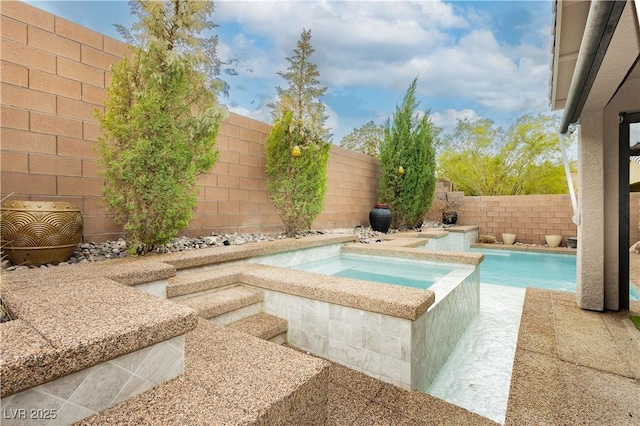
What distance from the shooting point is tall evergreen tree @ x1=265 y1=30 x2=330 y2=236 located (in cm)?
541

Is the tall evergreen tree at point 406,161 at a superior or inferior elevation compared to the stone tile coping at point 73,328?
superior

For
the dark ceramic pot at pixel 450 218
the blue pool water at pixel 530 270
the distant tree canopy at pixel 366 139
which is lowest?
the blue pool water at pixel 530 270

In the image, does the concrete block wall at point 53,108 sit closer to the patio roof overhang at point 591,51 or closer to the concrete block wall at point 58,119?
the concrete block wall at point 58,119

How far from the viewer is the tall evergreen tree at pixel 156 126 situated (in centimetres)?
307

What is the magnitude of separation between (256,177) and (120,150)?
99.1 inches

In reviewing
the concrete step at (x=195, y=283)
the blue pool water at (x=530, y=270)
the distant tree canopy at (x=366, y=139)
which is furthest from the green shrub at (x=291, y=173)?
the distant tree canopy at (x=366, y=139)

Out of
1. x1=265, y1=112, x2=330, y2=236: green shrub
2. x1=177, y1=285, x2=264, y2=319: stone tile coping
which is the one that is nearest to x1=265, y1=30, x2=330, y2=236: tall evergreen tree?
x1=265, y1=112, x2=330, y2=236: green shrub

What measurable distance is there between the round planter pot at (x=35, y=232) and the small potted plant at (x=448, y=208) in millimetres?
9898

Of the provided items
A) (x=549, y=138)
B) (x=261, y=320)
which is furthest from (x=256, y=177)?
(x=549, y=138)

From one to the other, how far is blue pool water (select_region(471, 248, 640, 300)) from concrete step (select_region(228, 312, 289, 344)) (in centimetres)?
413

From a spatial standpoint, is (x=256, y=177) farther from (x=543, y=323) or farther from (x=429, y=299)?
(x=543, y=323)

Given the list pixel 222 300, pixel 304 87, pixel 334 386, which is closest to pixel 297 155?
pixel 304 87

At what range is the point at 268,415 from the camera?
922 mm

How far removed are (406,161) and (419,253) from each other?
4696 mm
